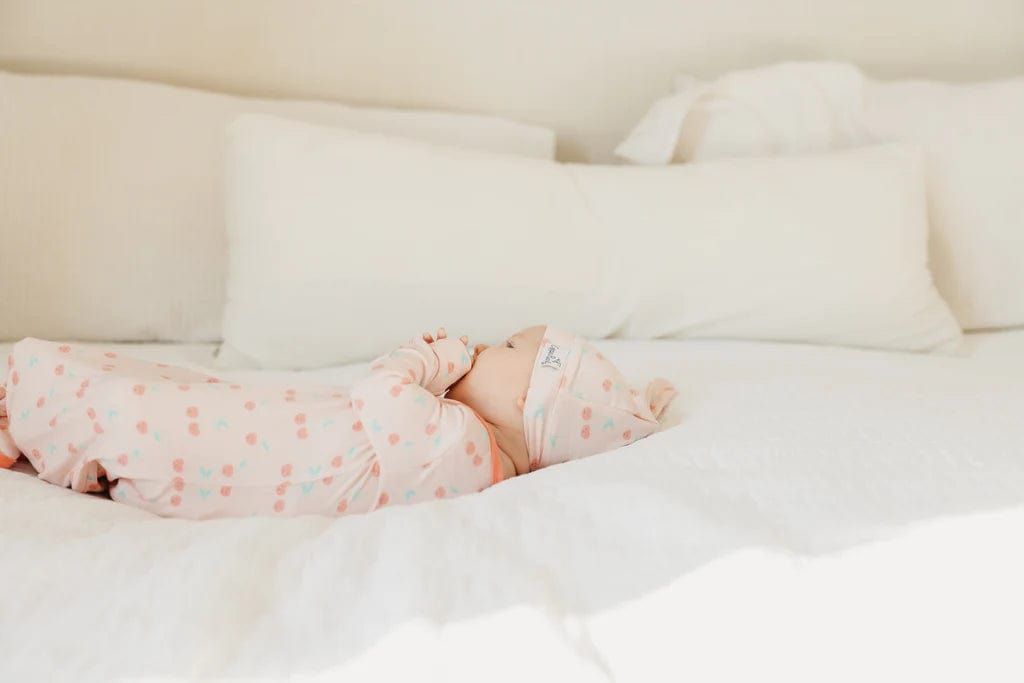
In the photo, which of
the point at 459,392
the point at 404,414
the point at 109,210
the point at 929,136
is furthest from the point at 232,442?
the point at 929,136

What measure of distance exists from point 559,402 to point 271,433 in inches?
13.1

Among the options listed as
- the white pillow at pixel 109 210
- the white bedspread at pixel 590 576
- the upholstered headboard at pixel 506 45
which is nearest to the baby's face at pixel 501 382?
the white bedspread at pixel 590 576

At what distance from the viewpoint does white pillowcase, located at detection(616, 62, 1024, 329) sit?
1643 mm

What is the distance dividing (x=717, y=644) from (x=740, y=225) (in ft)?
3.19

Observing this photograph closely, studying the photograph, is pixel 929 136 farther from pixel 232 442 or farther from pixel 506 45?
pixel 232 442

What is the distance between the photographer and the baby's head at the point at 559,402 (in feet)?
3.53

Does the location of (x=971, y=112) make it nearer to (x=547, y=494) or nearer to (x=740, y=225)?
(x=740, y=225)

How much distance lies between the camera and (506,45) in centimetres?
181

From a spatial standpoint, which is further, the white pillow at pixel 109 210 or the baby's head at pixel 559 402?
the white pillow at pixel 109 210

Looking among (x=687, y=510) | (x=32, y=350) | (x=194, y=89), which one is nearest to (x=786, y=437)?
(x=687, y=510)

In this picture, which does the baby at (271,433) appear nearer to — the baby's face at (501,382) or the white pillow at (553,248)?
the baby's face at (501,382)

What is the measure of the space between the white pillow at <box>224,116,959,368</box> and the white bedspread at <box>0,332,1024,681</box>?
48 centimetres

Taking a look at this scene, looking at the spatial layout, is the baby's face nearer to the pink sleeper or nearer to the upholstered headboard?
the pink sleeper

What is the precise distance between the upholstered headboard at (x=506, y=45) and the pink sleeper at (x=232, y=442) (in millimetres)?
801
